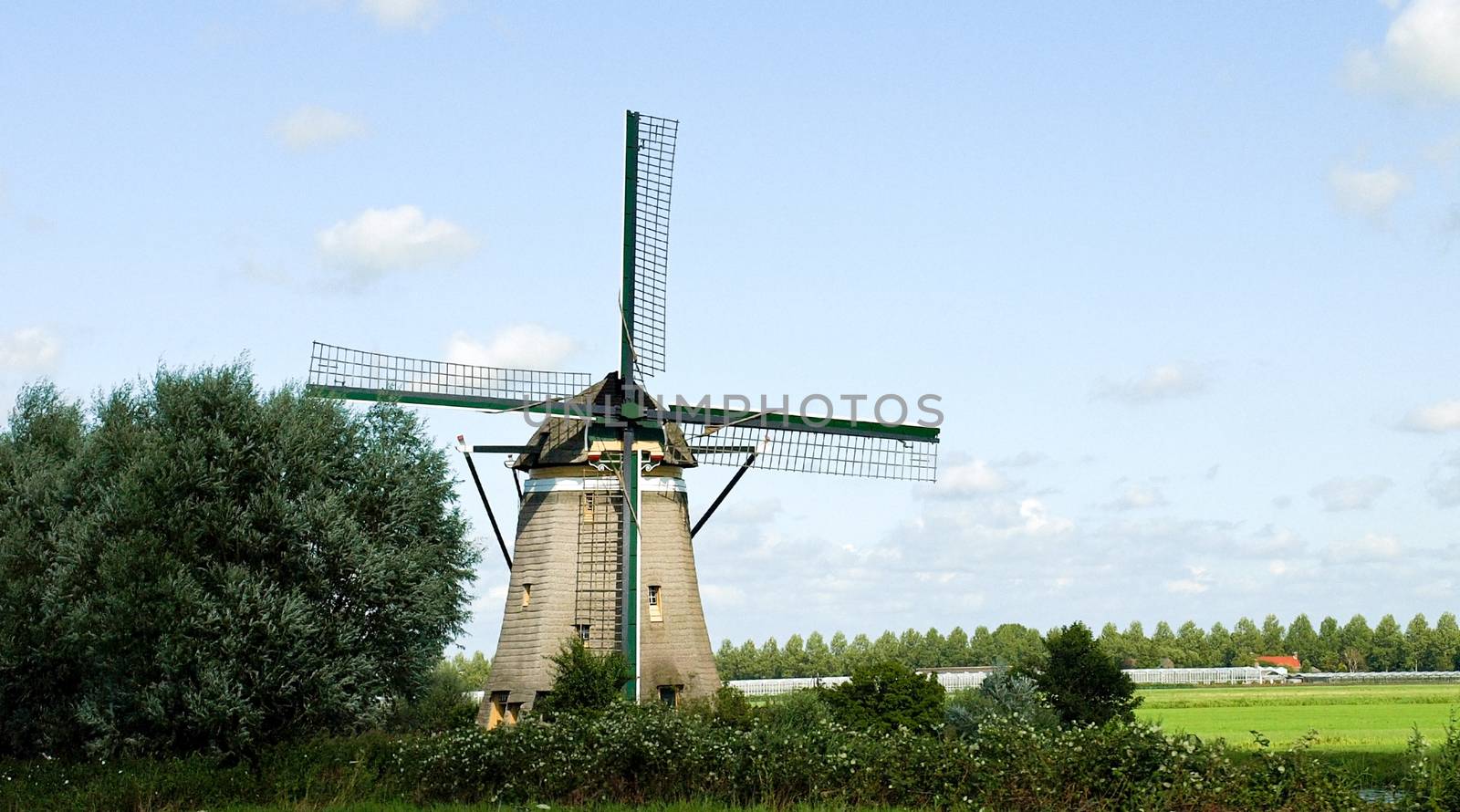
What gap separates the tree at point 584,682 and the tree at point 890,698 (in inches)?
189

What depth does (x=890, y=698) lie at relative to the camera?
32.0m

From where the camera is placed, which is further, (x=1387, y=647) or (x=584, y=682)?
(x=1387, y=647)

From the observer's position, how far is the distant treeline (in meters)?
103

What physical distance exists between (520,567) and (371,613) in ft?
18.1

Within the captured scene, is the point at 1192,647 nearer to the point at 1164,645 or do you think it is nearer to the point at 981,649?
the point at 1164,645

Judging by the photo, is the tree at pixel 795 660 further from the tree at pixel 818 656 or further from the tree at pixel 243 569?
the tree at pixel 243 569

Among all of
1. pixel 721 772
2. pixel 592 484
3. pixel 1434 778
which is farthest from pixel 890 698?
pixel 1434 778

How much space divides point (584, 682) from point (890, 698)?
6751mm

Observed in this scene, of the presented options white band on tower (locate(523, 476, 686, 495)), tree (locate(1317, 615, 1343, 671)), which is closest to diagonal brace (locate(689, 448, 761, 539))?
white band on tower (locate(523, 476, 686, 495))

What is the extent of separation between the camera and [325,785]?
24.6 m

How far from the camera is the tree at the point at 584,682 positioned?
30.7 meters

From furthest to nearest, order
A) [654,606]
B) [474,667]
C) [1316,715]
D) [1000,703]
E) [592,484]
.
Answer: [474,667], [1316,715], [654,606], [592,484], [1000,703]

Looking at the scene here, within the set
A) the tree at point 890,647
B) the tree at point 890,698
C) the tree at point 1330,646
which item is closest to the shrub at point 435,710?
the tree at point 890,698

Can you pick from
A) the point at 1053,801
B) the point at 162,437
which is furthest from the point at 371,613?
the point at 1053,801
